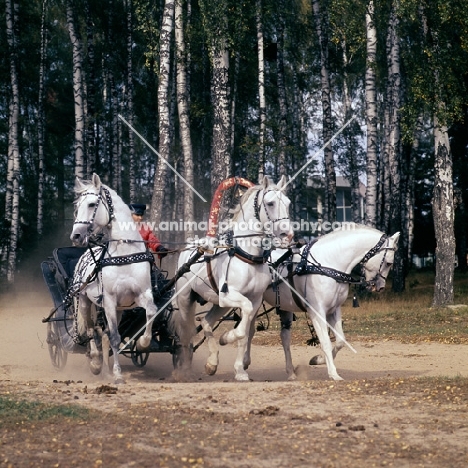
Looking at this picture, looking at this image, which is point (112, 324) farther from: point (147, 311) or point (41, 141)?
point (41, 141)

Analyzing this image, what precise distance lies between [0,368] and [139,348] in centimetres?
321

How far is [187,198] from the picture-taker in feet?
89.5

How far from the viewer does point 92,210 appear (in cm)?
1227

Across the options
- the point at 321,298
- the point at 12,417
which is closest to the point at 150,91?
the point at 321,298

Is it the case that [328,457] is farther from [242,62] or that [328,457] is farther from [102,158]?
[102,158]

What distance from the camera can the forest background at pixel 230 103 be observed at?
2248cm

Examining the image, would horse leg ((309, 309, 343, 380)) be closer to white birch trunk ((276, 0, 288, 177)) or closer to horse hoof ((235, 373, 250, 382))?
horse hoof ((235, 373, 250, 382))

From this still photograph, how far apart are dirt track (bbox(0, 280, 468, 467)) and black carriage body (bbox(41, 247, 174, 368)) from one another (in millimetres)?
640

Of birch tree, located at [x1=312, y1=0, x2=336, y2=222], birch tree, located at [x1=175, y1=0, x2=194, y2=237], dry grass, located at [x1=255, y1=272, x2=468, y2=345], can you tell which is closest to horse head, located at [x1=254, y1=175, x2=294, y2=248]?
dry grass, located at [x1=255, y1=272, x2=468, y2=345]

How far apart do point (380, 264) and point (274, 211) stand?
1.74 metres

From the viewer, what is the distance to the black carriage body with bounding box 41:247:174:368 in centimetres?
1316

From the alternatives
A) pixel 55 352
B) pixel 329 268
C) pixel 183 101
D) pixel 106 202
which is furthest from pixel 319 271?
pixel 183 101

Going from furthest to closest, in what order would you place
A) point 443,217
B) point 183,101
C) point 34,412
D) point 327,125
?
point 327,125 → point 183,101 → point 443,217 → point 34,412

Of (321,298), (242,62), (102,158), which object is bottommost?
(321,298)
